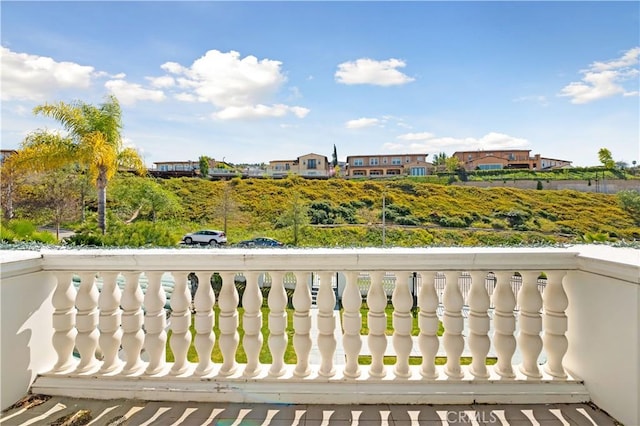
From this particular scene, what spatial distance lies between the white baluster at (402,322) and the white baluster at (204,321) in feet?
3.29

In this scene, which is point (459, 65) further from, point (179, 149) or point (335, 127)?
point (335, 127)

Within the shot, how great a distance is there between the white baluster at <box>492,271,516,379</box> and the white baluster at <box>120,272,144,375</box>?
1.98 m

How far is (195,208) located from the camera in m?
5.93

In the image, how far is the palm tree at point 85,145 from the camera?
690 centimetres

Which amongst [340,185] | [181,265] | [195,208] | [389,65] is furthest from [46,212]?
[389,65]

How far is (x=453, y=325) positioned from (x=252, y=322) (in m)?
1.08

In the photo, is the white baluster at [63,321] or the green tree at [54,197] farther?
the green tree at [54,197]

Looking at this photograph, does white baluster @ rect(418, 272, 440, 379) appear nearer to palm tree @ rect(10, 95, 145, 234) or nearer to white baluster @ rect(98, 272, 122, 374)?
white baluster @ rect(98, 272, 122, 374)

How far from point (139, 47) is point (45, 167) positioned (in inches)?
188

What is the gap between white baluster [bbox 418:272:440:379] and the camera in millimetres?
1657

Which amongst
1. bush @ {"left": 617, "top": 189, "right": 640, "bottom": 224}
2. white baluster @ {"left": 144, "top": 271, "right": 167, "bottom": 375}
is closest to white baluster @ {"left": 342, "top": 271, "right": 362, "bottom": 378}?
white baluster @ {"left": 144, "top": 271, "right": 167, "bottom": 375}

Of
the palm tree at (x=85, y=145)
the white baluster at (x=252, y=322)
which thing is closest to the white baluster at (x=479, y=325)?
the white baluster at (x=252, y=322)

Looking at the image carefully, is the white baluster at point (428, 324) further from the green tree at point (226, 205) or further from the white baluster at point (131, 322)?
the green tree at point (226, 205)

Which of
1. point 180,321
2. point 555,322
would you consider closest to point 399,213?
point 555,322
